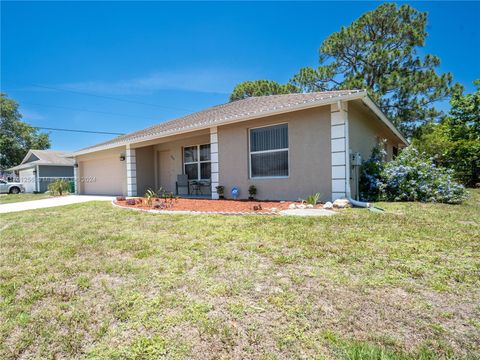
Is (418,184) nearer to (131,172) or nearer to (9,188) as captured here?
(131,172)

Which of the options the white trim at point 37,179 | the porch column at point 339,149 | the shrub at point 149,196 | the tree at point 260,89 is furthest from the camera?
the white trim at point 37,179

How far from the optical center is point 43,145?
36.7 meters

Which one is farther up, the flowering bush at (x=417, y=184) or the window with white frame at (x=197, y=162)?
the window with white frame at (x=197, y=162)

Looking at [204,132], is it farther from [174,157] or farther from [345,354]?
[345,354]

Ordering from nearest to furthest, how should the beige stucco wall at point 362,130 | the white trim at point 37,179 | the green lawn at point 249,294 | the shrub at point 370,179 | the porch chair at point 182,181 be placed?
the green lawn at point 249,294 < the beige stucco wall at point 362,130 < the shrub at point 370,179 < the porch chair at point 182,181 < the white trim at point 37,179

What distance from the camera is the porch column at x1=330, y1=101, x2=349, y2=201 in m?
6.84

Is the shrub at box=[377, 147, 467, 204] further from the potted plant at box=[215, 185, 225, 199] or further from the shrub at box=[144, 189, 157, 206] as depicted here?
the shrub at box=[144, 189, 157, 206]

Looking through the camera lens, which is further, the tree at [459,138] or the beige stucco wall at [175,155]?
the tree at [459,138]

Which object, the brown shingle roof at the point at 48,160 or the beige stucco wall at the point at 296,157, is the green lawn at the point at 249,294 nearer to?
the beige stucco wall at the point at 296,157

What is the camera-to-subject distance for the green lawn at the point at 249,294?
178cm

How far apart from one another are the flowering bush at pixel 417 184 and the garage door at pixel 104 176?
40.6 feet

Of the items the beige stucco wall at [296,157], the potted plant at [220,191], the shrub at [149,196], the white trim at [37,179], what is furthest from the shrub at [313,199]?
the white trim at [37,179]

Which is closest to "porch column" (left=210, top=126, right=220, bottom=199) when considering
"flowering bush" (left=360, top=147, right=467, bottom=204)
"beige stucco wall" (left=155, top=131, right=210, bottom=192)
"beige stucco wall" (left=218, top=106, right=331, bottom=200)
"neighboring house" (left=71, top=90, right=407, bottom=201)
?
"neighboring house" (left=71, top=90, right=407, bottom=201)

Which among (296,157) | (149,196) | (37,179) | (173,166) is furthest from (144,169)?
(37,179)
